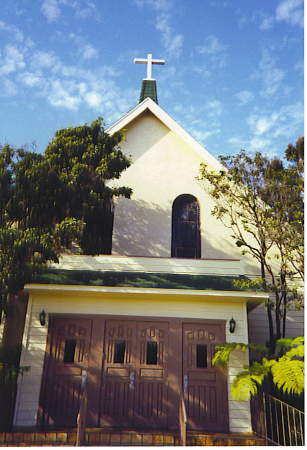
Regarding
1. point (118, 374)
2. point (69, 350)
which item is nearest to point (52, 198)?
point (69, 350)

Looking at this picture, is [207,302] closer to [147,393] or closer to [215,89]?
[147,393]

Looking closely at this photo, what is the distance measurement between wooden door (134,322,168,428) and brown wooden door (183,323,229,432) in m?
0.49

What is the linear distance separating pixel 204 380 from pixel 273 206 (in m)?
4.54

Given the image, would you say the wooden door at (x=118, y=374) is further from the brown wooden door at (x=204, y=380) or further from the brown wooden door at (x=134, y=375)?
the brown wooden door at (x=204, y=380)

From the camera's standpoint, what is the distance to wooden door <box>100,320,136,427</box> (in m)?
8.14

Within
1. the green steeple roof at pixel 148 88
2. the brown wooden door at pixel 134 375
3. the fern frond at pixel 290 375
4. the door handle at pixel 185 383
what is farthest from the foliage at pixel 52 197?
the green steeple roof at pixel 148 88

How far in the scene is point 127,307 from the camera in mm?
8789

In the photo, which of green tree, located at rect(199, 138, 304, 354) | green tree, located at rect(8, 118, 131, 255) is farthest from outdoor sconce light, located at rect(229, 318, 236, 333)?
green tree, located at rect(8, 118, 131, 255)

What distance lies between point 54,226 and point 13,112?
3410 mm

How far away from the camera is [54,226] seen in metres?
8.21

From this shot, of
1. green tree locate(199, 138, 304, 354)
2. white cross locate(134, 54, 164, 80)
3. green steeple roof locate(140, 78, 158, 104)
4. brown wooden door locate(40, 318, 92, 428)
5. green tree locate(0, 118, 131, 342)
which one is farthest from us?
green steeple roof locate(140, 78, 158, 104)

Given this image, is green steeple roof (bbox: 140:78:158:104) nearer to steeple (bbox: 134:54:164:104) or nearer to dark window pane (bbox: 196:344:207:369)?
steeple (bbox: 134:54:164:104)

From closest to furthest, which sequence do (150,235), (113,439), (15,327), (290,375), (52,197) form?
(290,375) < (113,439) < (52,197) < (15,327) < (150,235)

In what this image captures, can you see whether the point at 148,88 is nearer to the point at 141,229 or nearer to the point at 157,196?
the point at 157,196
